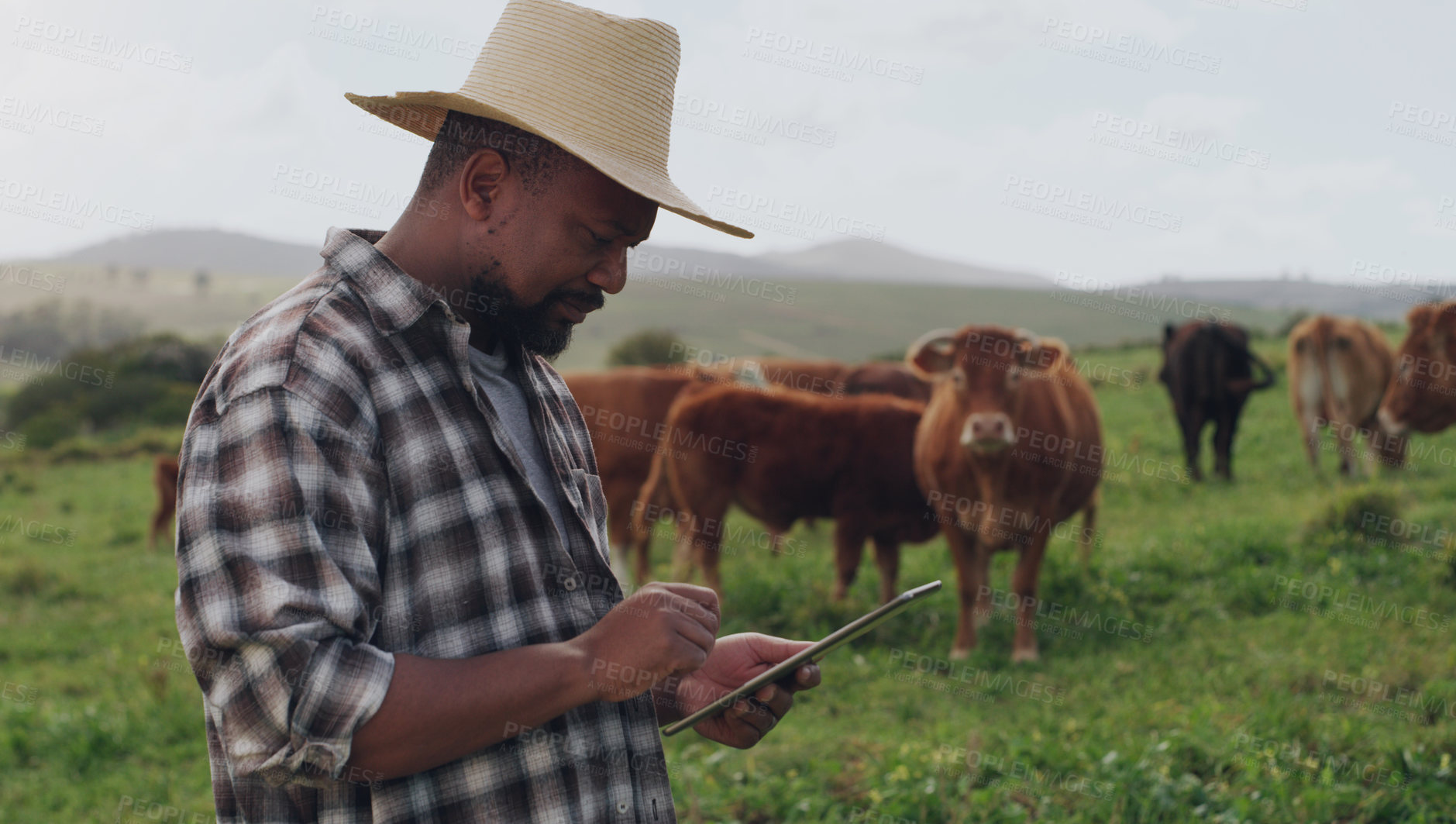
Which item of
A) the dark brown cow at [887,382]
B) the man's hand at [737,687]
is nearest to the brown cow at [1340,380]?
the dark brown cow at [887,382]

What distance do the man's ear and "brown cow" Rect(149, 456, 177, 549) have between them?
11.6 m

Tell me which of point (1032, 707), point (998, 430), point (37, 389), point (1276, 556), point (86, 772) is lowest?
point (37, 389)

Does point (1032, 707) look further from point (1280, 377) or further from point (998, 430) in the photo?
point (1280, 377)

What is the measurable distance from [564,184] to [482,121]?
0.19 meters

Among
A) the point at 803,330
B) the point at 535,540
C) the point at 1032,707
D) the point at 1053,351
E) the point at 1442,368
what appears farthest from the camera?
the point at 803,330

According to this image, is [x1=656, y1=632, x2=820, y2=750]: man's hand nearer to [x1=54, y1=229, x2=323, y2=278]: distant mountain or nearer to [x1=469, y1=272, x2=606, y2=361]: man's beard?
[x1=469, y1=272, x2=606, y2=361]: man's beard

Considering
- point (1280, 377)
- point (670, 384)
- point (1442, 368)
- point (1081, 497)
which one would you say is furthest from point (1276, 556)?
point (1280, 377)

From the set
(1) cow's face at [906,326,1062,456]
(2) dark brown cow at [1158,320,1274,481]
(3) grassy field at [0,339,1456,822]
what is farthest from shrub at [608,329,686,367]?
(1) cow's face at [906,326,1062,456]

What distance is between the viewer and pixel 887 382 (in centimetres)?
1180

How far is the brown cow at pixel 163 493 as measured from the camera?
1202 cm

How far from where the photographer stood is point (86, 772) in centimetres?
575

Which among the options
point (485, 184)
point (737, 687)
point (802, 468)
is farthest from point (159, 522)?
point (485, 184)

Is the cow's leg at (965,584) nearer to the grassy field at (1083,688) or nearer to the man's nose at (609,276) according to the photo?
the grassy field at (1083,688)

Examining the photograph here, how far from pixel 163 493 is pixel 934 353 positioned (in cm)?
957
